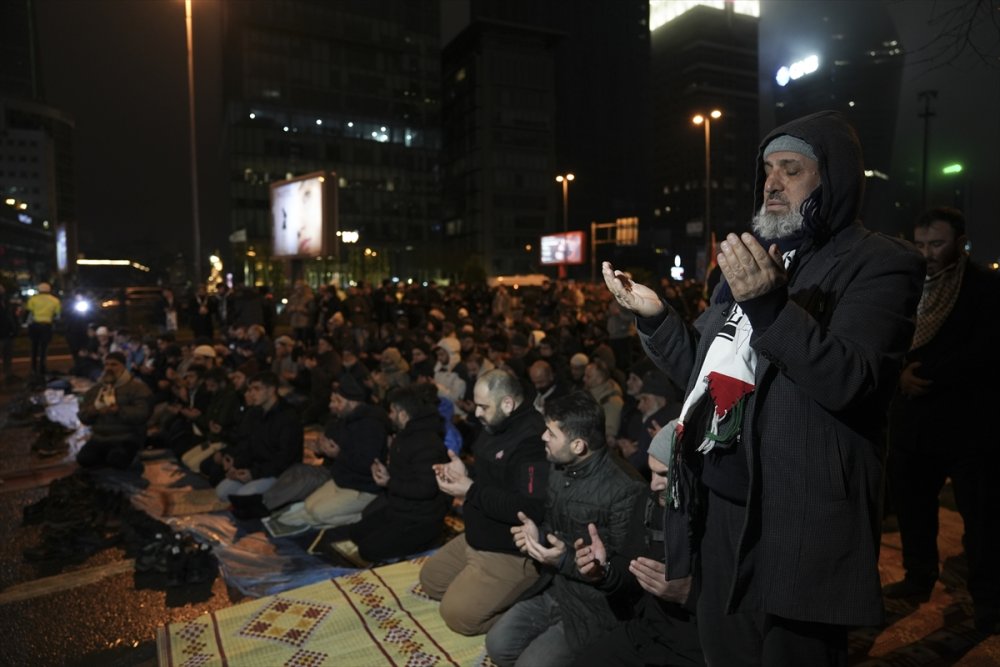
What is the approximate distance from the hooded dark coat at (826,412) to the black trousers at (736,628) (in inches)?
4.3

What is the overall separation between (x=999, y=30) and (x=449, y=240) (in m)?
88.1

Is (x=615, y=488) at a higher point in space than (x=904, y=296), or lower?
lower

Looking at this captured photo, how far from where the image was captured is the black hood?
164 centimetres

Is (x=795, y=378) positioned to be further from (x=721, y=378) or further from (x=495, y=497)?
(x=495, y=497)

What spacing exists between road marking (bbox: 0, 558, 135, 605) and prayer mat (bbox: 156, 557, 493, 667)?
1378mm

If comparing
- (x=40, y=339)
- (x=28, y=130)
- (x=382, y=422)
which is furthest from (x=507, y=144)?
(x=28, y=130)

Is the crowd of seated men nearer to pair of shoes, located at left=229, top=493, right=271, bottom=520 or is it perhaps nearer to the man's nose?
pair of shoes, located at left=229, top=493, right=271, bottom=520

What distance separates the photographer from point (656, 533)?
9.30 ft

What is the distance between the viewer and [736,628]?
180 cm

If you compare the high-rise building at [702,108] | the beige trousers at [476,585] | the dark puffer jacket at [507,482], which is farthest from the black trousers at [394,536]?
the high-rise building at [702,108]

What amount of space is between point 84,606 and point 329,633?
1.96 m

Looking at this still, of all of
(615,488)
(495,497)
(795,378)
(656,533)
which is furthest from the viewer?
(495,497)

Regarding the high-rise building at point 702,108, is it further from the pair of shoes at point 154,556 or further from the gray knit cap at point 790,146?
the gray knit cap at point 790,146

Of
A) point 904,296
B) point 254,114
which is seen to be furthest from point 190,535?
point 254,114
